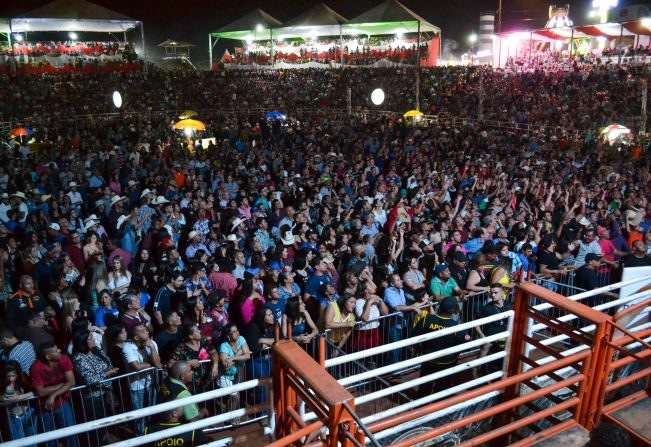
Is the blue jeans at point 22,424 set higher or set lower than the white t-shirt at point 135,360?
lower

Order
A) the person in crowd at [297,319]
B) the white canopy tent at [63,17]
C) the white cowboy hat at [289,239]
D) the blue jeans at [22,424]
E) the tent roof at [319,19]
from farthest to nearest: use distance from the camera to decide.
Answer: the tent roof at [319,19] < the white canopy tent at [63,17] < the white cowboy hat at [289,239] < the person in crowd at [297,319] < the blue jeans at [22,424]

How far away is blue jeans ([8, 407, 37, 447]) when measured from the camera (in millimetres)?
4344

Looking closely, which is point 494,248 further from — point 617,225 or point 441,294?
point 617,225

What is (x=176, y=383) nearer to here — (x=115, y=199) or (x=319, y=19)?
(x=115, y=199)

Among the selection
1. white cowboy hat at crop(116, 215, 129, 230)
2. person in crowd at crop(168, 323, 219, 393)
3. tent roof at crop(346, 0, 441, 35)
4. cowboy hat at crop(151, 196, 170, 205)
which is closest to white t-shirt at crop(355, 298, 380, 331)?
person in crowd at crop(168, 323, 219, 393)

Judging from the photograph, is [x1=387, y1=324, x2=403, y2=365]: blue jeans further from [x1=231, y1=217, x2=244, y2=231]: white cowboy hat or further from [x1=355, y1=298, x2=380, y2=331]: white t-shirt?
[x1=231, y1=217, x2=244, y2=231]: white cowboy hat

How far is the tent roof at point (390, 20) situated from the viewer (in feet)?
109

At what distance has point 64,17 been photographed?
32500mm

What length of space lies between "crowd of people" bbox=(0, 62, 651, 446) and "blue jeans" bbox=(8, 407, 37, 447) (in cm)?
1

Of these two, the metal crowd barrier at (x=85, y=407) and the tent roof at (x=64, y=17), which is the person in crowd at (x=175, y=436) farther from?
the tent roof at (x=64, y=17)

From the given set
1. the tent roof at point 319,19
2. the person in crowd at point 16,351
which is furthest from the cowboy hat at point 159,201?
the tent roof at point 319,19

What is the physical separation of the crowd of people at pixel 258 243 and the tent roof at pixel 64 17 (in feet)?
62.0

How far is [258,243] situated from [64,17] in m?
31.3

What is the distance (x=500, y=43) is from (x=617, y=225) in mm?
35746
